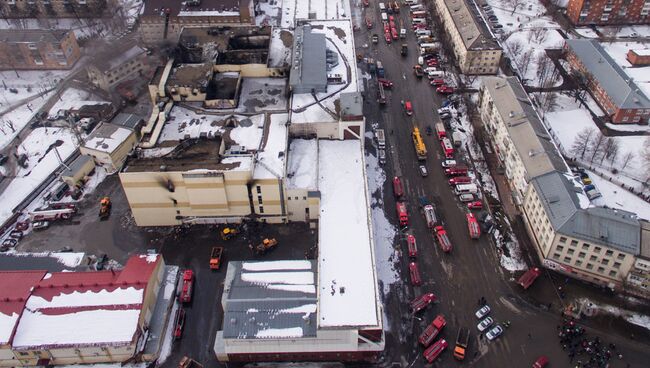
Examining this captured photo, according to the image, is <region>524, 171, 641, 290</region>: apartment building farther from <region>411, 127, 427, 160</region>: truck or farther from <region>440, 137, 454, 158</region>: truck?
<region>411, 127, 427, 160</region>: truck

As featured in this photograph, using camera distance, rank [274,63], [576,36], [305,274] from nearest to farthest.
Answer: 1. [305,274]
2. [274,63]
3. [576,36]

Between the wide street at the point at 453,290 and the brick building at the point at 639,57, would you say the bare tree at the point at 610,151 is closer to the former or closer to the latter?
the wide street at the point at 453,290

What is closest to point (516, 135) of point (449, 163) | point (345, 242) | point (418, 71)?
point (449, 163)

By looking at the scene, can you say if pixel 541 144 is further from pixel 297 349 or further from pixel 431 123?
pixel 297 349

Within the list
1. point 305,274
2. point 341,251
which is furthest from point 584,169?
point 305,274

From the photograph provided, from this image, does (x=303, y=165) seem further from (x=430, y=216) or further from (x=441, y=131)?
(x=441, y=131)

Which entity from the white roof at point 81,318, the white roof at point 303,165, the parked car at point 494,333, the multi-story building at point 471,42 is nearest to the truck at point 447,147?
the white roof at point 303,165

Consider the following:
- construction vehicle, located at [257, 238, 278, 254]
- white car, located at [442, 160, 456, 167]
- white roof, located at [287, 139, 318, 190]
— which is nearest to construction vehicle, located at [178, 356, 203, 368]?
construction vehicle, located at [257, 238, 278, 254]
